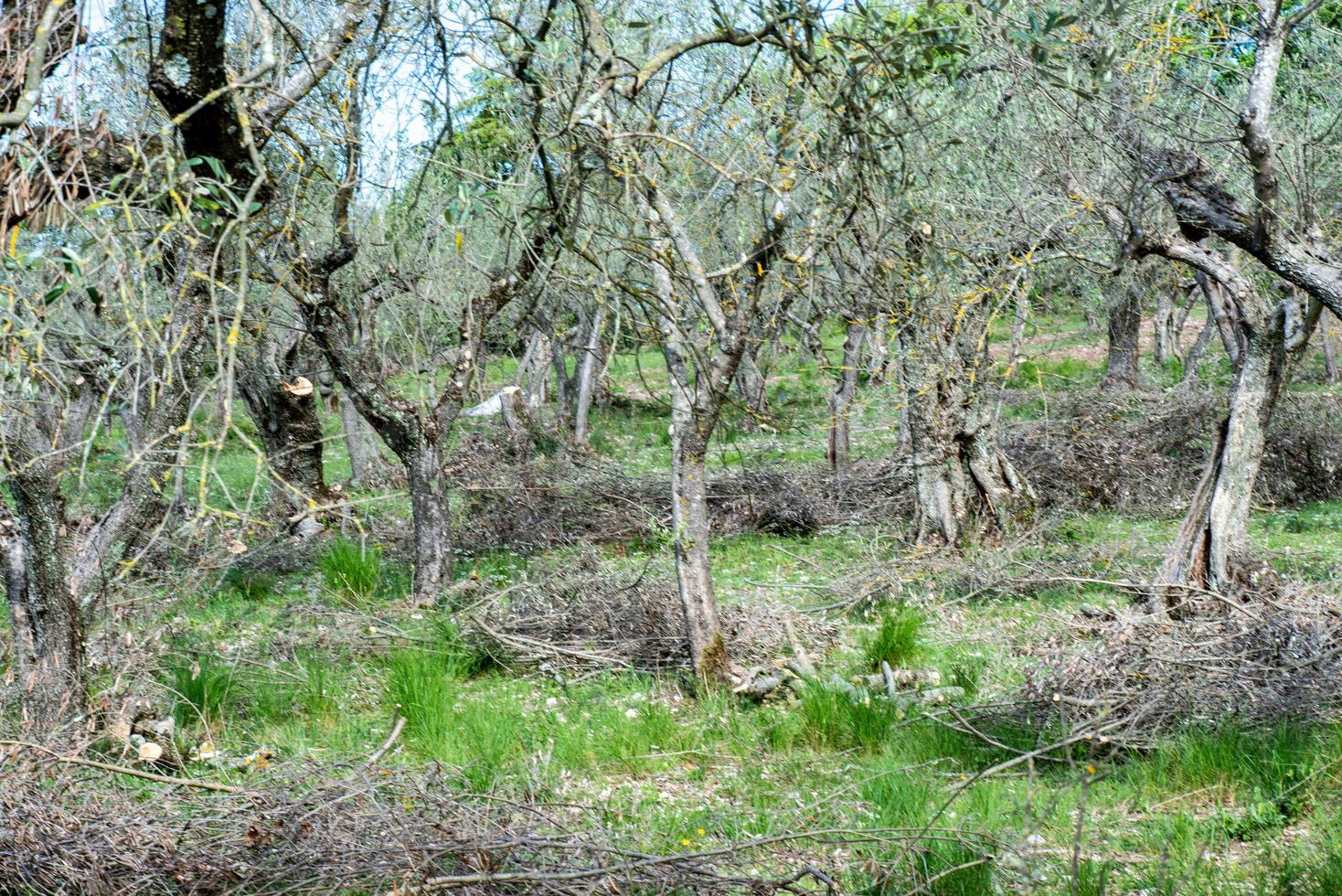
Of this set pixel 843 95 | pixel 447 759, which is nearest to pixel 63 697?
pixel 447 759

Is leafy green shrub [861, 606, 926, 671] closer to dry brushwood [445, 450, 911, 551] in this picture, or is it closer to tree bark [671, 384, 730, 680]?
tree bark [671, 384, 730, 680]

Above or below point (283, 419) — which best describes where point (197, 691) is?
below

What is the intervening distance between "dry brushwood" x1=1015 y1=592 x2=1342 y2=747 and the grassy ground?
0.62ft

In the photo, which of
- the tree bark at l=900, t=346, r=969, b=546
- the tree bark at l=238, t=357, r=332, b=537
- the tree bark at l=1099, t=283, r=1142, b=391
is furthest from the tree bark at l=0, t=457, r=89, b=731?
the tree bark at l=1099, t=283, r=1142, b=391

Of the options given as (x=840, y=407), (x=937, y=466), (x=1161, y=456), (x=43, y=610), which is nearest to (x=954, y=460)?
(x=937, y=466)

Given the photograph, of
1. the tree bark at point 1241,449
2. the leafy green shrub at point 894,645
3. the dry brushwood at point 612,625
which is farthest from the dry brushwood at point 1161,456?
the leafy green shrub at point 894,645

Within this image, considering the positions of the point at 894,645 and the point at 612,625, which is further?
the point at 612,625

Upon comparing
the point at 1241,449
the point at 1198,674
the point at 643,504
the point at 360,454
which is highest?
the point at 1241,449

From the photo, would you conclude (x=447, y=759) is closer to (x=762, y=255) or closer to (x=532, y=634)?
(x=532, y=634)

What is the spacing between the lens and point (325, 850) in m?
4.03

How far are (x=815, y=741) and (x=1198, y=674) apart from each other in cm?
191

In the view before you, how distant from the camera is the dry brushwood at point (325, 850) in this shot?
3.87 meters

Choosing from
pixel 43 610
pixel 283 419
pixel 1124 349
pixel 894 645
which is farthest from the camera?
pixel 1124 349

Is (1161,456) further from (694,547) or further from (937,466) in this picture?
(694,547)
